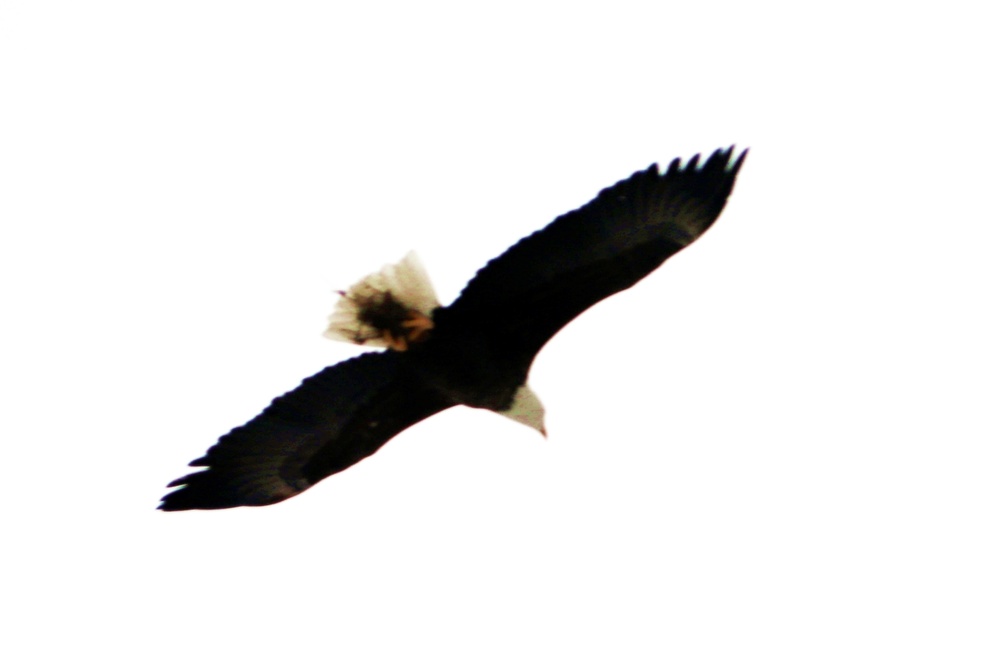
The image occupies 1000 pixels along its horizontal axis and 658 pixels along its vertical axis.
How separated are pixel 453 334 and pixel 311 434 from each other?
1003 mm

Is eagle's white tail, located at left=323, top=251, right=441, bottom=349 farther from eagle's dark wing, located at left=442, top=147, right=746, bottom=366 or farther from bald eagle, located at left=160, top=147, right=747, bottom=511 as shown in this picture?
eagle's dark wing, located at left=442, top=147, right=746, bottom=366

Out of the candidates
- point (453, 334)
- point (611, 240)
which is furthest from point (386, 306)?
point (611, 240)

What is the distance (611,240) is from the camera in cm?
649

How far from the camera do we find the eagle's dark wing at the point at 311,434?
6953 millimetres

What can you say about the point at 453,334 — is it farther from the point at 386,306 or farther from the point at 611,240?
the point at 611,240

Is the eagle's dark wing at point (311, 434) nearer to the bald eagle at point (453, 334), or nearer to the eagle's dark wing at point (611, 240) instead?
the bald eagle at point (453, 334)

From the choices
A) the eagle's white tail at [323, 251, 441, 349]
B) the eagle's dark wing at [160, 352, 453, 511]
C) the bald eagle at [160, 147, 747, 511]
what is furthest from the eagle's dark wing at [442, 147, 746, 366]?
the eagle's dark wing at [160, 352, 453, 511]

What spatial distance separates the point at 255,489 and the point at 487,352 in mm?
1504

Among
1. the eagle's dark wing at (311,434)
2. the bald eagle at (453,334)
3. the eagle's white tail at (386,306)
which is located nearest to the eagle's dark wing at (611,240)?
the bald eagle at (453,334)

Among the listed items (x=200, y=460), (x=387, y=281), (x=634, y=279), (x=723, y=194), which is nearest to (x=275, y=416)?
(x=200, y=460)

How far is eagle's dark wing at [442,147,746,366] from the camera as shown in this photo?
640 centimetres

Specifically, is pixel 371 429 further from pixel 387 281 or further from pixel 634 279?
pixel 634 279

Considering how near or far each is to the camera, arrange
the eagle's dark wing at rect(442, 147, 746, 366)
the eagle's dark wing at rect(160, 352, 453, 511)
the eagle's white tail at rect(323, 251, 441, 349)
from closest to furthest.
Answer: the eagle's dark wing at rect(442, 147, 746, 366), the eagle's white tail at rect(323, 251, 441, 349), the eagle's dark wing at rect(160, 352, 453, 511)

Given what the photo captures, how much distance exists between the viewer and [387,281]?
270 inches
